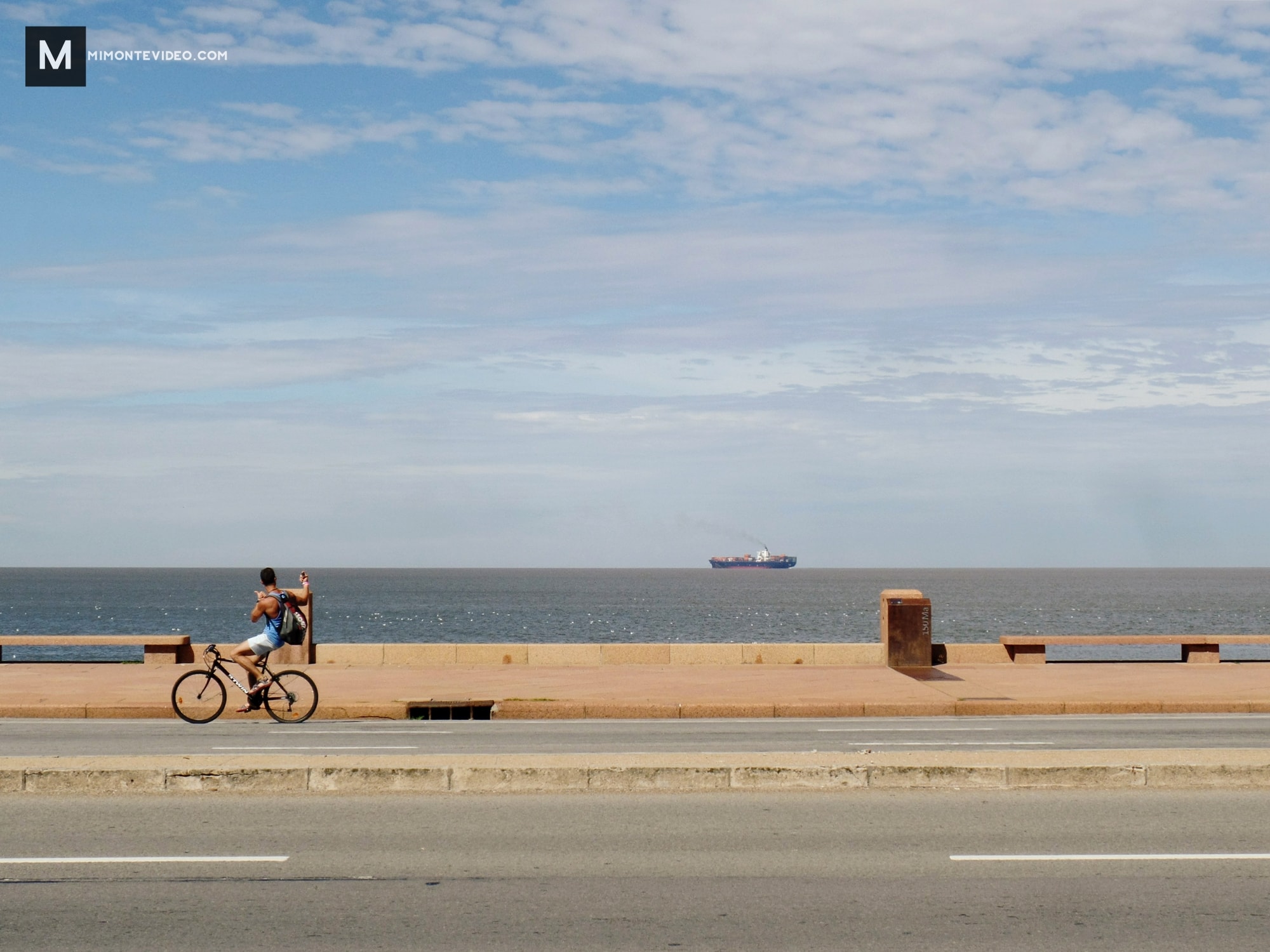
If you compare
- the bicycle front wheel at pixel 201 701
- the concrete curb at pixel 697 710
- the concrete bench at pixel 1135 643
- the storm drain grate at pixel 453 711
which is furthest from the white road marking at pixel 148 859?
the concrete bench at pixel 1135 643

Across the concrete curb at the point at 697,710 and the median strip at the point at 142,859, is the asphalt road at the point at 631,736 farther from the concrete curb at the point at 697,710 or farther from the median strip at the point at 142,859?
the median strip at the point at 142,859

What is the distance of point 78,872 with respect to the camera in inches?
300

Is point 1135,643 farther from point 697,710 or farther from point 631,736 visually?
point 631,736

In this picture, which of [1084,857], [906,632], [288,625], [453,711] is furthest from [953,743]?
[906,632]

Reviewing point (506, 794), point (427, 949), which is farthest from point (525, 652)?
point (427, 949)

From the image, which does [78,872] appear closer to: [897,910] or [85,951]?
[85,951]

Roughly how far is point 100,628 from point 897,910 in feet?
344

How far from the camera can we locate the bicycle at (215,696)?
16.6 metres

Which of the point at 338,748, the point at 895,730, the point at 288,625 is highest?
the point at 288,625

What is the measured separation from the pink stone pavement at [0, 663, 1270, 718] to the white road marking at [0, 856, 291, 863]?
9.64 metres

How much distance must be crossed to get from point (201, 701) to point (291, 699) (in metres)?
1.16

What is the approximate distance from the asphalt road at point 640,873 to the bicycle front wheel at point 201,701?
7.03 m

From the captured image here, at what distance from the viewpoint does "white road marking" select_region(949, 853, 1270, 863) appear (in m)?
7.96

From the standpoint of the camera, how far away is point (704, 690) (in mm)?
20453
